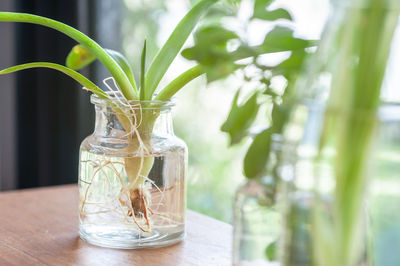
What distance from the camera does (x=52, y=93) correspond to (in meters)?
1.74

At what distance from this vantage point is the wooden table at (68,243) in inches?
25.5

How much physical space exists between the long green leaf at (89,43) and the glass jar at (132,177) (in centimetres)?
2

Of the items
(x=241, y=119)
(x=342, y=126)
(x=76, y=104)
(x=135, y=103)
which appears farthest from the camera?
(x=76, y=104)

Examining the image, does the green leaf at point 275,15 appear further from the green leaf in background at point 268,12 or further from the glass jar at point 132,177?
the glass jar at point 132,177

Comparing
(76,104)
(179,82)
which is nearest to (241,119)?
(179,82)

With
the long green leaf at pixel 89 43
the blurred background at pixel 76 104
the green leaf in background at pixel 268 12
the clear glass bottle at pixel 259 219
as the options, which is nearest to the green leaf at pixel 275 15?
the green leaf in background at pixel 268 12

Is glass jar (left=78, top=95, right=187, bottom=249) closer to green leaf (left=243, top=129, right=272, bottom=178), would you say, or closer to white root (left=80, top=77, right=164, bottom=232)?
white root (left=80, top=77, right=164, bottom=232)

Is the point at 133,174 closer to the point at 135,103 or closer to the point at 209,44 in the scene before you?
the point at 135,103

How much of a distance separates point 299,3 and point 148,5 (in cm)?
50

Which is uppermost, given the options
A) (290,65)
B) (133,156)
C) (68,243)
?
(290,65)

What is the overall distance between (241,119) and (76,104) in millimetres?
1245

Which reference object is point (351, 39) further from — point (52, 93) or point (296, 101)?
point (52, 93)

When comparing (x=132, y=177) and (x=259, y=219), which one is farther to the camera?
(x=132, y=177)

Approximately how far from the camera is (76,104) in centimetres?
170
